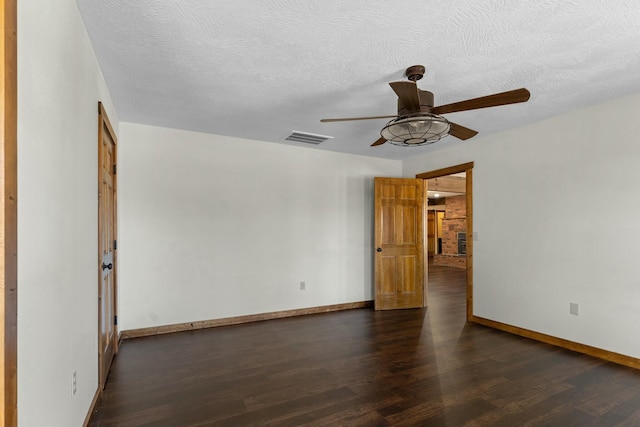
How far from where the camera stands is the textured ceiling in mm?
1896

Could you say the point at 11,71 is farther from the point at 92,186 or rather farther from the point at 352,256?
the point at 352,256

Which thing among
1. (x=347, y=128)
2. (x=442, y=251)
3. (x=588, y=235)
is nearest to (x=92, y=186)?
(x=347, y=128)

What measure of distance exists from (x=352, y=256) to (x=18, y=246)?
4.66 meters

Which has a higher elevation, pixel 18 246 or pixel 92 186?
pixel 92 186

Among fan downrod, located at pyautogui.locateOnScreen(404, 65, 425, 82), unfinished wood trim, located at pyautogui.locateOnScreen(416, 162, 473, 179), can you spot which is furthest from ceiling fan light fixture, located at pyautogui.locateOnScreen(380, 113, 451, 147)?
unfinished wood trim, located at pyautogui.locateOnScreen(416, 162, 473, 179)

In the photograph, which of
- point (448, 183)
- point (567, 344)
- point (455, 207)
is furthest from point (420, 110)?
point (455, 207)

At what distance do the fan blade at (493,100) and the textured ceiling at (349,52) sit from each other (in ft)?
1.12

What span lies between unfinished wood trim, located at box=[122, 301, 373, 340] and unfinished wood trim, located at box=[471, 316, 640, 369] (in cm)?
190

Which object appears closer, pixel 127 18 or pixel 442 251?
pixel 127 18

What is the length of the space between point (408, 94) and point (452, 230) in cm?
980

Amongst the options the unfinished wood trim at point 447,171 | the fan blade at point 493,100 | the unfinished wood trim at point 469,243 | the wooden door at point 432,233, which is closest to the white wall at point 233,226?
the unfinished wood trim at point 447,171

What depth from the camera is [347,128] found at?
4078 mm

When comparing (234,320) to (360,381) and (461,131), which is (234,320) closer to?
(360,381)

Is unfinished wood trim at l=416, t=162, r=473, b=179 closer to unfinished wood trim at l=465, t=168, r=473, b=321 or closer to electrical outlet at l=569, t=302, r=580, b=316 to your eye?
unfinished wood trim at l=465, t=168, r=473, b=321
